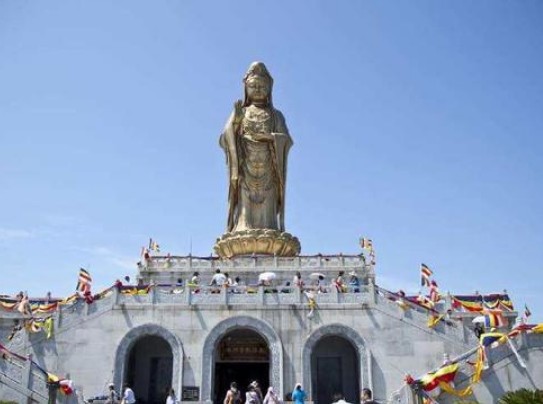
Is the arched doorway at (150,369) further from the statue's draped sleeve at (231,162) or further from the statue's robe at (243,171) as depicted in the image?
the statue's draped sleeve at (231,162)

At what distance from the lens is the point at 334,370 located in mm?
24406

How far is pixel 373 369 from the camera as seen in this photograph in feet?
73.2

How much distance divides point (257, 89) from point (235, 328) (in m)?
19.0

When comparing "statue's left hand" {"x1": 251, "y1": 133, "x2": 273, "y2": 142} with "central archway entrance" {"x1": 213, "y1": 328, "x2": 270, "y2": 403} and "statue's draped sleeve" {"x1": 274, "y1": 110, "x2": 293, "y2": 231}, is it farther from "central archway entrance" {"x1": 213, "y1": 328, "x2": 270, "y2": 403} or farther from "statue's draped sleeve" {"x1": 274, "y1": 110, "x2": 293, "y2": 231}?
"central archway entrance" {"x1": 213, "y1": 328, "x2": 270, "y2": 403}

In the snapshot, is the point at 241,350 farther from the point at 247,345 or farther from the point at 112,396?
the point at 112,396

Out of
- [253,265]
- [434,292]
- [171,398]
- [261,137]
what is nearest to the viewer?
[171,398]

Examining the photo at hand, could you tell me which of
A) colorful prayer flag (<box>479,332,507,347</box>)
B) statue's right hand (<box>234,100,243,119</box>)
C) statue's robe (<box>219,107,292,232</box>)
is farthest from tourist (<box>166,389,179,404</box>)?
statue's right hand (<box>234,100,243,119</box>)

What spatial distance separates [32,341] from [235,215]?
16.6 meters

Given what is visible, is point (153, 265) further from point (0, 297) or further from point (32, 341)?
point (32, 341)

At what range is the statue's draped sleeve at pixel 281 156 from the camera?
3603 cm

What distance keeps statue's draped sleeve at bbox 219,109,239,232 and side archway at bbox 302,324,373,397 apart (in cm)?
1472

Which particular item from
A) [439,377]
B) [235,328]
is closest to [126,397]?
[235,328]

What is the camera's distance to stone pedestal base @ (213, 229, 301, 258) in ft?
110

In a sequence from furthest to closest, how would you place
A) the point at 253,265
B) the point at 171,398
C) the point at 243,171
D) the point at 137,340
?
the point at 243,171
the point at 253,265
the point at 137,340
the point at 171,398
